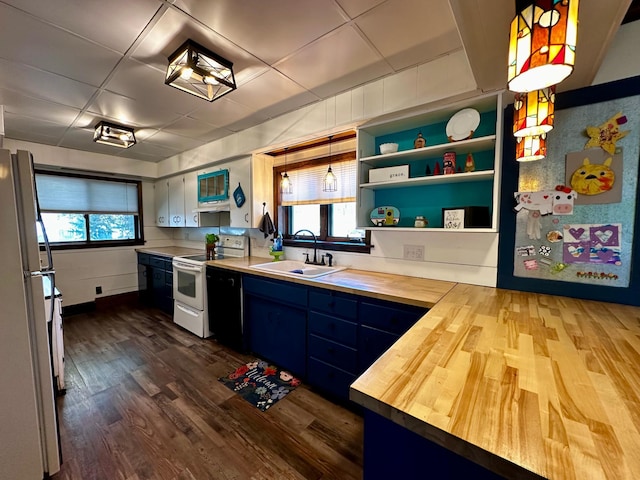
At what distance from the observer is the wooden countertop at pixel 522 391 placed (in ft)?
1.67

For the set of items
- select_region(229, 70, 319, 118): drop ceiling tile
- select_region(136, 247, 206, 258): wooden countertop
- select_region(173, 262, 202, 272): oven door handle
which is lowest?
select_region(173, 262, 202, 272): oven door handle

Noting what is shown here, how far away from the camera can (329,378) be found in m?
1.97

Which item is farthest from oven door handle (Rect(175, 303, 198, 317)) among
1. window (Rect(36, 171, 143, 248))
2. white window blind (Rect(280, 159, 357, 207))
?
window (Rect(36, 171, 143, 248))

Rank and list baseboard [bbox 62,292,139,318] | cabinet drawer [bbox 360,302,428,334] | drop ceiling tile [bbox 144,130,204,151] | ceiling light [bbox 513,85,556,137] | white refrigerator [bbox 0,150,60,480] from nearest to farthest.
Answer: ceiling light [bbox 513,85,556,137]
white refrigerator [bbox 0,150,60,480]
cabinet drawer [bbox 360,302,428,334]
drop ceiling tile [bbox 144,130,204,151]
baseboard [bbox 62,292,139,318]

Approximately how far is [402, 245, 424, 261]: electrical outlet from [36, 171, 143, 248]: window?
15.3ft

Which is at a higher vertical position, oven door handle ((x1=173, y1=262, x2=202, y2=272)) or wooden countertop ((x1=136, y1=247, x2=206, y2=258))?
wooden countertop ((x1=136, y1=247, x2=206, y2=258))

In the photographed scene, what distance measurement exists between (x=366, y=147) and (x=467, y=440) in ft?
6.71

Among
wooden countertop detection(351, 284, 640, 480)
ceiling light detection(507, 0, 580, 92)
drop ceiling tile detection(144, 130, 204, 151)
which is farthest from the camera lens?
drop ceiling tile detection(144, 130, 204, 151)

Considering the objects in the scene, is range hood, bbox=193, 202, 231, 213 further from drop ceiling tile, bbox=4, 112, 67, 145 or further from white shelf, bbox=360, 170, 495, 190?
white shelf, bbox=360, 170, 495, 190

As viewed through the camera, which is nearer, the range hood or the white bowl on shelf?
the white bowl on shelf

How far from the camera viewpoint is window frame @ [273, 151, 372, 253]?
8.13 ft

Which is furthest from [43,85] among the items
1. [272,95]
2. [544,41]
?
[544,41]

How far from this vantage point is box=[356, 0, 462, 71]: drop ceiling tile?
132 cm

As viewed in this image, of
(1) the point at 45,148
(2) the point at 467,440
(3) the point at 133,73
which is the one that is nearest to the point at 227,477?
(2) the point at 467,440
